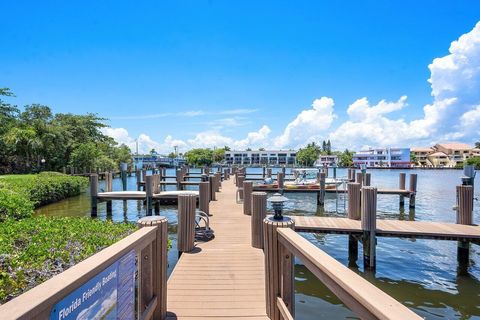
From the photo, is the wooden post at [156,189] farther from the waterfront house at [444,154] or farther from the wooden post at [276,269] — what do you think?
the waterfront house at [444,154]

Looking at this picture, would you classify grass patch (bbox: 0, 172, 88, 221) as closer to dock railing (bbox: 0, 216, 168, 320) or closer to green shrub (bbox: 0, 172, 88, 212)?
green shrub (bbox: 0, 172, 88, 212)

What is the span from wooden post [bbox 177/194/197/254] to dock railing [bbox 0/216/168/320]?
119 inches

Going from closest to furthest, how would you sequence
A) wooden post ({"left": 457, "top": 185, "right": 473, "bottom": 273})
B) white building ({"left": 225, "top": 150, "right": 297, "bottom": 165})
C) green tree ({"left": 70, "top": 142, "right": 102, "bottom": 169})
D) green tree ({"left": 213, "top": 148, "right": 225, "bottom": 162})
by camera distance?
wooden post ({"left": 457, "top": 185, "right": 473, "bottom": 273}) → green tree ({"left": 70, "top": 142, "right": 102, "bottom": 169}) → green tree ({"left": 213, "top": 148, "right": 225, "bottom": 162}) → white building ({"left": 225, "top": 150, "right": 297, "bottom": 165})

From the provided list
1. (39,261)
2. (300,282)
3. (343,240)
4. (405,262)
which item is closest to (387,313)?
(39,261)

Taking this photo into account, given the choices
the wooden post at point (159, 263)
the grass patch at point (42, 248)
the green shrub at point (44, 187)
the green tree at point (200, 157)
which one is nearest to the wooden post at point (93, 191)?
the green shrub at point (44, 187)

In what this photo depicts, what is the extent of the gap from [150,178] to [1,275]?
12.2m

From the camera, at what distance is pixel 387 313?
1.39 meters

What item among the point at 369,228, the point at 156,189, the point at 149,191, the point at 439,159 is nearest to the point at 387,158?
the point at 439,159

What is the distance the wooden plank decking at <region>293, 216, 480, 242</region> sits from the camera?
853 centimetres

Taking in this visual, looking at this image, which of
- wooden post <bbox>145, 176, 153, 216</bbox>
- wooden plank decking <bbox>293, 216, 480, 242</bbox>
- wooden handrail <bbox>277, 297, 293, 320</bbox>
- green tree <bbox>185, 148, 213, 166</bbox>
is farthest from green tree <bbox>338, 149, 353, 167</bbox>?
wooden handrail <bbox>277, 297, 293, 320</bbox>

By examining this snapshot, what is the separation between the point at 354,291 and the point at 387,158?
402ft

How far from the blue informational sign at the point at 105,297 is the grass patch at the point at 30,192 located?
27.9 feet

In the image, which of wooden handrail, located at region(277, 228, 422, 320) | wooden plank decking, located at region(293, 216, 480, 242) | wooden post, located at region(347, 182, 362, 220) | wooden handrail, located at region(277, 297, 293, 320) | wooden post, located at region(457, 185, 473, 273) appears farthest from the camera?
wooden post, located at region(347, 182, 362, 220)

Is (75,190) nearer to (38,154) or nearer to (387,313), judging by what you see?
(38,154)
